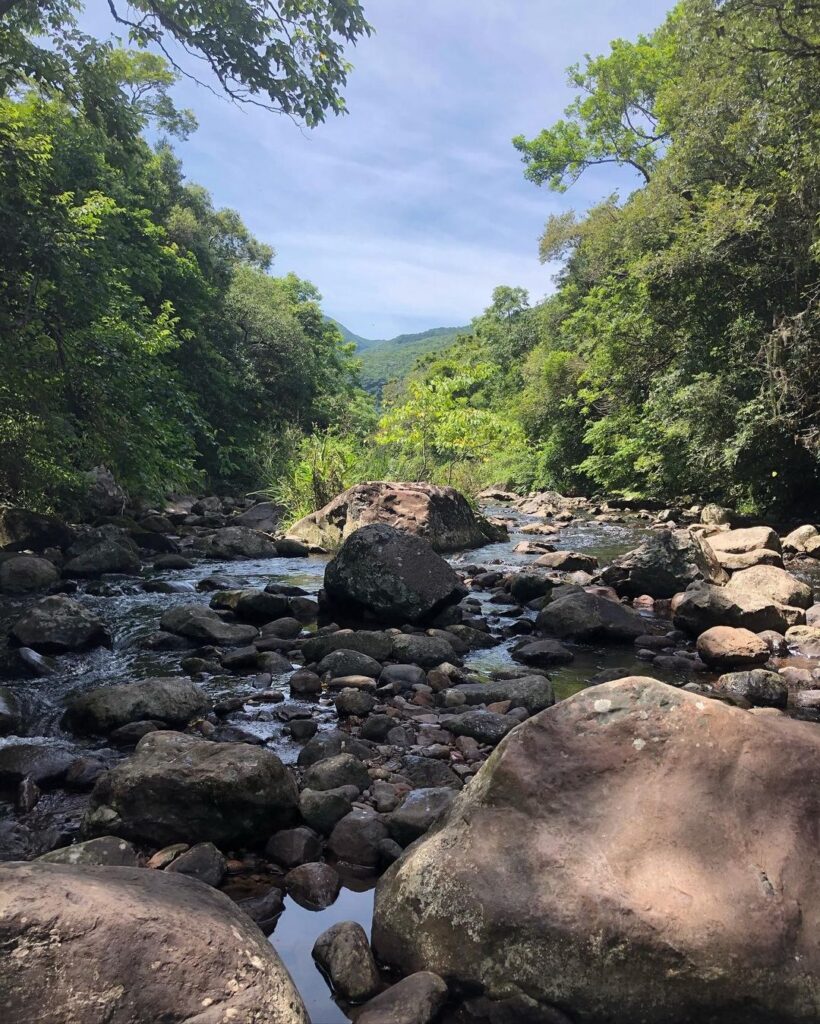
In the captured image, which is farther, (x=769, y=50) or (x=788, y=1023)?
(x=769, y=50)

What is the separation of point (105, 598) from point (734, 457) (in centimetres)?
1248

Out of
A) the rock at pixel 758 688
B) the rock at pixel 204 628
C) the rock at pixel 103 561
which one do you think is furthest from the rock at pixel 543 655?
the rock at pixel 103 561

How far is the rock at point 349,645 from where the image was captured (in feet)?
21.7

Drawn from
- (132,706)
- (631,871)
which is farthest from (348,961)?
(132,706)

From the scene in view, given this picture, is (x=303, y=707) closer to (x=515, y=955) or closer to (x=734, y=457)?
(x=515, y=955)

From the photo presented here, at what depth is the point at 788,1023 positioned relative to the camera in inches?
86.3

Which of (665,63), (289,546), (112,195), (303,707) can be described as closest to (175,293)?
(112,195)

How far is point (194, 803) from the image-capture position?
3363 mm

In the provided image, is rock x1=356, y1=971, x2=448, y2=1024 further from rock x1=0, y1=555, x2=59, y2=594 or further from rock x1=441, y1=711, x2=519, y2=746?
rock x1=0, y1=555, x2=59, y2=594

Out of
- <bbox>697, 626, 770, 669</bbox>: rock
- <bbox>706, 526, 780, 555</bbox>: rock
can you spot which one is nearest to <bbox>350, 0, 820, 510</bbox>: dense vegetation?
<bbox>706, 526, 780, 555</bbox>: rock

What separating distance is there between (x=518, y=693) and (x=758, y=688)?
76.5 inches

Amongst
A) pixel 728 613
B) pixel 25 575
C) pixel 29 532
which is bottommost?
pixel 728 613

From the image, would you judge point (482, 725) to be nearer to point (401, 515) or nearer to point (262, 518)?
point (401, 515)

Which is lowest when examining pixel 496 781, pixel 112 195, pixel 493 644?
Answer: pixel 493 644
